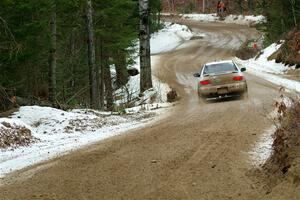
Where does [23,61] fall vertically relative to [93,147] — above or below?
above

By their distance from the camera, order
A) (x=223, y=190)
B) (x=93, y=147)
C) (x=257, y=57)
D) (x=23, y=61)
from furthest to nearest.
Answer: (x=257, y=57) → (x=23, y=61) → (x=93, y=147) → (x=223, y=190)

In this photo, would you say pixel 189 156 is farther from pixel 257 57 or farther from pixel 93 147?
pixel 257 57

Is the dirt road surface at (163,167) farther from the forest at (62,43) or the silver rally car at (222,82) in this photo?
the silver rally car at (222,82)

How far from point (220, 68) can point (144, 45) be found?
5.45 m

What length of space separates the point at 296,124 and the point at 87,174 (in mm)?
3351

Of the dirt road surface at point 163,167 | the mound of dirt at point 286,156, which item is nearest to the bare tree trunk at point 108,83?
the dirt road surface at point 163,167

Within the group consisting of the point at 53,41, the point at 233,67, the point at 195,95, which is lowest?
the point at 195,95

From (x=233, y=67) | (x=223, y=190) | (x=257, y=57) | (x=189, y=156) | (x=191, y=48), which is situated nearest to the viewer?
(x=223, y=190)

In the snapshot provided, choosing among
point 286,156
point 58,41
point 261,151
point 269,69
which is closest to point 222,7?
point 269,69

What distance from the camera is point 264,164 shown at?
8.16 meters

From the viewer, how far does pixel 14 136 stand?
39.8 ft

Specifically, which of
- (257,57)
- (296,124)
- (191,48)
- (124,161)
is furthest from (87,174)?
(191,48)

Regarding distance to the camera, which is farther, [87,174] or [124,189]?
[87,174]

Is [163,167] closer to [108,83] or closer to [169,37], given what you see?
[108,83]
